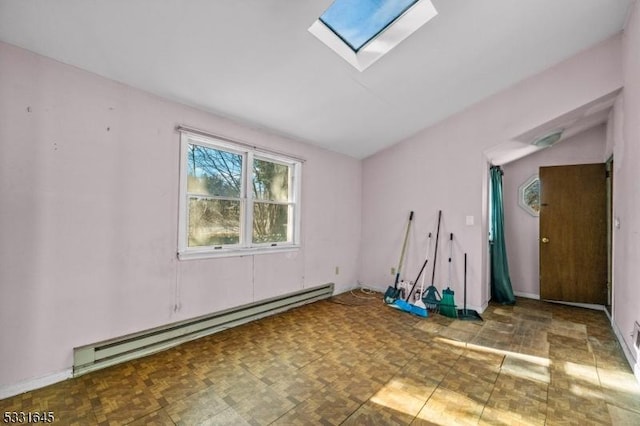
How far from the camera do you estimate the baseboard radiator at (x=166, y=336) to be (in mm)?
2160

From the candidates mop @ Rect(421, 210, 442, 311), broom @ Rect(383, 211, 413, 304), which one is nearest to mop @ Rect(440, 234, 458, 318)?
mop @ Rect(421, 210, 442, 311)

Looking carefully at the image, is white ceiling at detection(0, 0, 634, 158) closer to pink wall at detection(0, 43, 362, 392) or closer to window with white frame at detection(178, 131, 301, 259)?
pink wall at detection(0, 43, 362, 392)

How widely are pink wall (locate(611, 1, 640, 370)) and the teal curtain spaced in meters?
1.15

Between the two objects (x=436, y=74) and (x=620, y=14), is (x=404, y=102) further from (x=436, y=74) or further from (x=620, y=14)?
(x=620, y=14)

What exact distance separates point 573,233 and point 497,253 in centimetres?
103

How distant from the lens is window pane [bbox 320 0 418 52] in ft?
7.79

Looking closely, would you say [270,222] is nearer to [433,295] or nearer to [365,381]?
[365,381]

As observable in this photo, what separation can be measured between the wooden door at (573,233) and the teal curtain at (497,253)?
552mm

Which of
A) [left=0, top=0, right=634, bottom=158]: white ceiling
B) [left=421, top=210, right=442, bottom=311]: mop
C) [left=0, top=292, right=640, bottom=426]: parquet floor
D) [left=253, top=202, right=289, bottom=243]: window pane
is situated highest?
[left=0, top=0, right=634, bottom=158]: white ceiling

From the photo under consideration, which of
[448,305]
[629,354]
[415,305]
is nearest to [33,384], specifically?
[415,305]

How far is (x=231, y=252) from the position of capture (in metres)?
3.12

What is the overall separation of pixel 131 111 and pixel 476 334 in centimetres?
396

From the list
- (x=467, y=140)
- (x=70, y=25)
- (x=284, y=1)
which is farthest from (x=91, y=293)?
(x=467, y=140)

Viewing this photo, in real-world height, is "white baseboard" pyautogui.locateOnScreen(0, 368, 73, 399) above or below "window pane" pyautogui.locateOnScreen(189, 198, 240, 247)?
below
